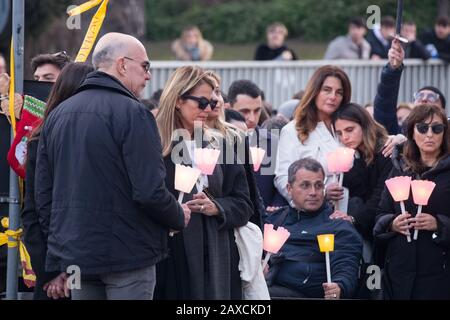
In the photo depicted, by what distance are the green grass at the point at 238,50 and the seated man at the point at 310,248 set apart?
1465 cm

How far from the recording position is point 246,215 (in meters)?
6.80

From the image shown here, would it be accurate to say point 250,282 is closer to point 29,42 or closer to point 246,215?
point 246,215

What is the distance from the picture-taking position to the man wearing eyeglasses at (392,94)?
8.45 metres

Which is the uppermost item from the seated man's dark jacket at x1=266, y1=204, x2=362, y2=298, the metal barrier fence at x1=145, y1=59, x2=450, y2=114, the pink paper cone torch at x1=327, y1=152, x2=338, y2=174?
the metal barrier fence at x1=145, y1=59, x2=450, y2=114

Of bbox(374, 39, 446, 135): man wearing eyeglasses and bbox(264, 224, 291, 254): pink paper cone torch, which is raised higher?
bbox(374, 39, 446, 135): man wearing eyeglasses

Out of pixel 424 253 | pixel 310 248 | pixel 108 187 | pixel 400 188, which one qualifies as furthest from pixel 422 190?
pixel 108 187

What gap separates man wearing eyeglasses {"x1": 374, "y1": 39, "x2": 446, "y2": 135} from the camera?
845 centimetres

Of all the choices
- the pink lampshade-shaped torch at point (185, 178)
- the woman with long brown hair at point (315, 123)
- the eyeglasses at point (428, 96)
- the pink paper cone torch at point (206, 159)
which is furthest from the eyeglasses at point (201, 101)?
the eyeglasses at point (428, 96)

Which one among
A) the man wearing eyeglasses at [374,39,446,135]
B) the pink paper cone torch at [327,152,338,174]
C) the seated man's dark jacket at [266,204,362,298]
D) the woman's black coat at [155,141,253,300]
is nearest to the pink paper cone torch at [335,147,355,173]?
the pink paper cone torch at [327,152,338,174]

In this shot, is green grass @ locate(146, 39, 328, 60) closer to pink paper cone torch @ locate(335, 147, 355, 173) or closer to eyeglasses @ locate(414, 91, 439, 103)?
eyeglasses @ locate(414, 91, 439, 103)

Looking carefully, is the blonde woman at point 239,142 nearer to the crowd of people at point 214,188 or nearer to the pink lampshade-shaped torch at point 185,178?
the crowd of people at point 214,188

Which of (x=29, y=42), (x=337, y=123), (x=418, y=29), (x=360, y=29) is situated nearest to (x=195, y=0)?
(x=418, y=29)

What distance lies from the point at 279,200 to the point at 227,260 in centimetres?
194

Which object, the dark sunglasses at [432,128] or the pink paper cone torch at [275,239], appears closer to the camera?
the pink paper cone torch at [275,239]
